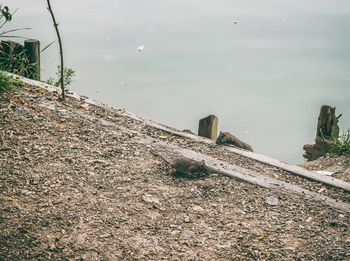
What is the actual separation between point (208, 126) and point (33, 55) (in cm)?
301

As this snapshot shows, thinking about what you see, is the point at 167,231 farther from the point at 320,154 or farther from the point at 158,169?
the point at 320,154

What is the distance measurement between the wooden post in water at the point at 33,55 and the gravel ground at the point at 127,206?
147 centimetres

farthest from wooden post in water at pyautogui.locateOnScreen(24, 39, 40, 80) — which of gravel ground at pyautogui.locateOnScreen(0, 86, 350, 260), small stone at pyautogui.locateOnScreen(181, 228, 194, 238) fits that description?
small stone at pyautogui.locateOnScreen(181, 228, 194, 238)

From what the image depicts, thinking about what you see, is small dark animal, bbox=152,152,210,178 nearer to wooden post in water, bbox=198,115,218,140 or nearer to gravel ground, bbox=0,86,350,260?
gravel ground, bbox=0,86,350,260

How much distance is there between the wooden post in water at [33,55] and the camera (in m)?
5.63

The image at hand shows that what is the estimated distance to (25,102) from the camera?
4.49 metres

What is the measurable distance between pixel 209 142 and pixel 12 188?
2.38 metres

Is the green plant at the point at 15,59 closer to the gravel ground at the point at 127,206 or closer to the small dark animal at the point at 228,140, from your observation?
the gravel ground at the point at 127,206

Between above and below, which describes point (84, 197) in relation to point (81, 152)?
below

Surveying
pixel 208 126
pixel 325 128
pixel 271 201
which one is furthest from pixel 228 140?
pixel 325 128

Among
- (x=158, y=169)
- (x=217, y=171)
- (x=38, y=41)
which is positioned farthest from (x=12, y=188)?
(x=38, y=41)

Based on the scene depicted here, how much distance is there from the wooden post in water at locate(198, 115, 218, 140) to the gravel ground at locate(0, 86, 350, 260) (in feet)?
2.11

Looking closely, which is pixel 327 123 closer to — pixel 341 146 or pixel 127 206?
pixel 341 146

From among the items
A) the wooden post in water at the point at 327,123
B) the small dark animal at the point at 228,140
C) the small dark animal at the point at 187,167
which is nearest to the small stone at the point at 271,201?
the small dark animal at the point at 187,167
